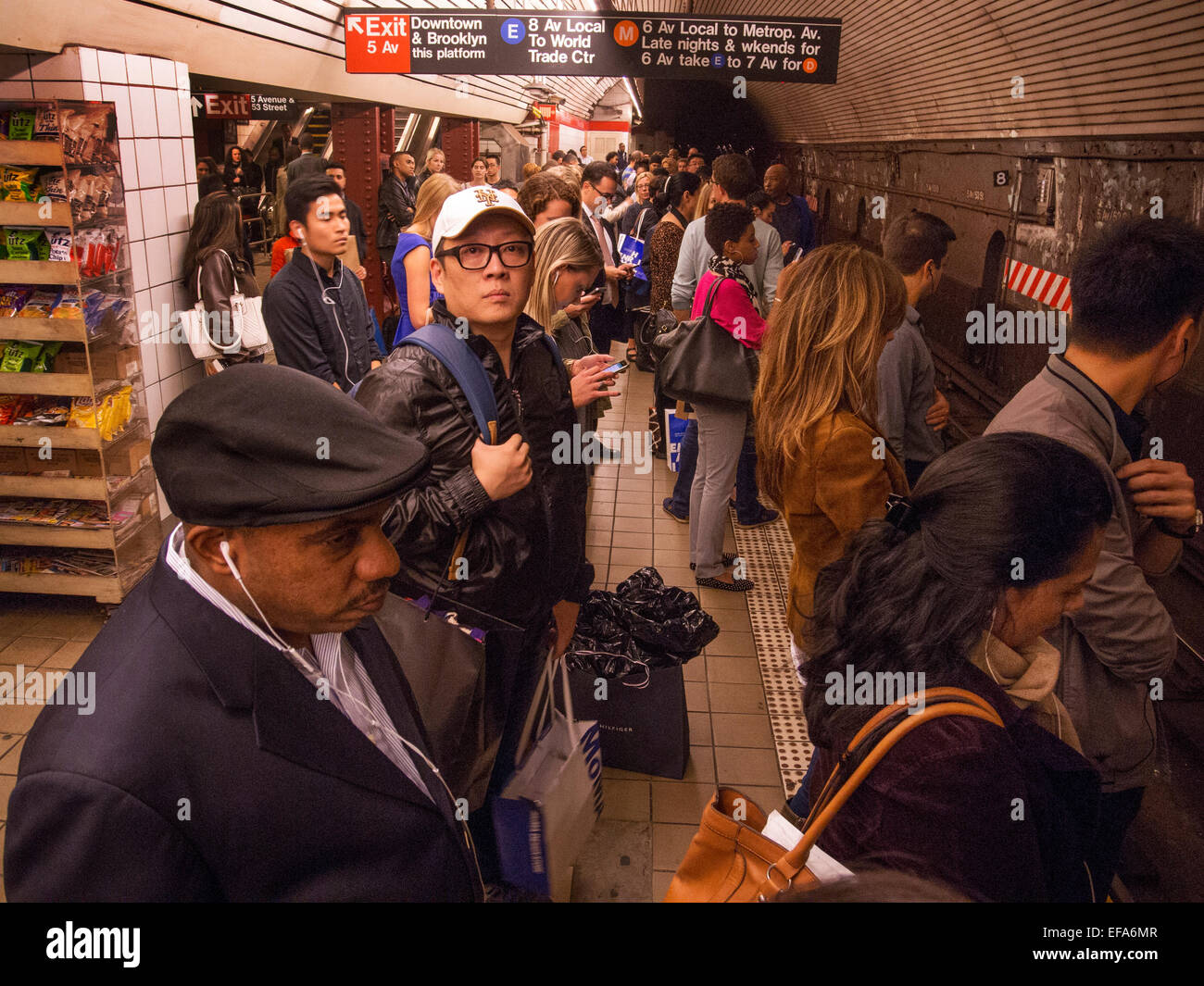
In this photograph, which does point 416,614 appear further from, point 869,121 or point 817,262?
point 869,121

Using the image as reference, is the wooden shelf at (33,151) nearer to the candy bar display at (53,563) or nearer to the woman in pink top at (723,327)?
the candy bar display at (53,563)

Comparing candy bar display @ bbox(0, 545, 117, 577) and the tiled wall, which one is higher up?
the tiled wall

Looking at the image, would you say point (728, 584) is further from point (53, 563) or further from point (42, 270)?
point (42, 270)

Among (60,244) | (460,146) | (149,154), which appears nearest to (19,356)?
(60,244)

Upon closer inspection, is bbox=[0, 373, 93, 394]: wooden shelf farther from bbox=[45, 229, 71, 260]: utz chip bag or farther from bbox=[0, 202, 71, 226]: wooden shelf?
bbox=[0, 202, 71, 226]: wooden shelf

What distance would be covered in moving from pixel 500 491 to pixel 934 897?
1.41 m

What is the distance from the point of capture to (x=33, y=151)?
3863 mm

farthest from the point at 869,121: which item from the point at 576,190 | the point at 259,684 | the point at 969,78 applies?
the point at 259,684

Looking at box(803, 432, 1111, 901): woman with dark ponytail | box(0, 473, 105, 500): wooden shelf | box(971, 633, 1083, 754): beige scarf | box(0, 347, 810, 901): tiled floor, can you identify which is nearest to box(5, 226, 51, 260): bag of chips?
box(0, 473, 105, 500): wooden shelf

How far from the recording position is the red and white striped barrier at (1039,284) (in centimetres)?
646

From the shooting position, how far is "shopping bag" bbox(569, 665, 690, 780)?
10.3ft

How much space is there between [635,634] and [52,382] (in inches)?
123

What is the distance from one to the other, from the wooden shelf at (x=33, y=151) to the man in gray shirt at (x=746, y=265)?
339 centimetres

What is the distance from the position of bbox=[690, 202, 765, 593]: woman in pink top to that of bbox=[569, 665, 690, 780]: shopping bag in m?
1.52
